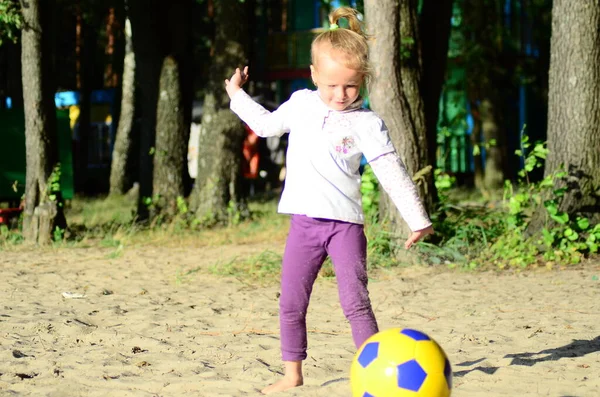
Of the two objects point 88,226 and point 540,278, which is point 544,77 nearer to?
point 88,226

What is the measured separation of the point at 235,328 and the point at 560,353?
2195 millimetres

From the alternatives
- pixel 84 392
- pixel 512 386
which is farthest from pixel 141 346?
pixel 512 386

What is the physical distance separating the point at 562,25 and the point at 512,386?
5.72 meters

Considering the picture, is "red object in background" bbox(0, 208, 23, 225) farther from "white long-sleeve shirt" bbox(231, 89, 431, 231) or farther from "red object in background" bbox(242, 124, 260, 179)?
"red object in background" bbox(242, 124, 260, 179)

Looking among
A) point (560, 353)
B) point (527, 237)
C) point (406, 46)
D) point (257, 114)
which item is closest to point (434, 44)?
point (406, 46)

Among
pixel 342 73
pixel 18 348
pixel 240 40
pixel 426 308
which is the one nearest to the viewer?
pixel 342 73

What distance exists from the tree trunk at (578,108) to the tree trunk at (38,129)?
5679 mm

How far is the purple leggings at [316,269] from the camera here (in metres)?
4.57

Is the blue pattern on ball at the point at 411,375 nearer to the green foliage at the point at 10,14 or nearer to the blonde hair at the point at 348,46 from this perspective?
the blonde hair at the point at 348,46

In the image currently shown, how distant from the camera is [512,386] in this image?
487 centimetres

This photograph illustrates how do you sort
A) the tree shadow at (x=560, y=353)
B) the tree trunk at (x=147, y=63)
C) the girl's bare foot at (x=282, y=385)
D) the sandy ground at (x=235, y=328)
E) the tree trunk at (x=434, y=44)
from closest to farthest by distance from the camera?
the girl's bare foot at (x=282, y=385), the sandy ground at (x=235, y=328), the tree shadow at (x=560, y=353), the tree trunk at (x=434, y=44), the tree trunk at (x=147, y=63)

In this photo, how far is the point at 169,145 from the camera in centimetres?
1385

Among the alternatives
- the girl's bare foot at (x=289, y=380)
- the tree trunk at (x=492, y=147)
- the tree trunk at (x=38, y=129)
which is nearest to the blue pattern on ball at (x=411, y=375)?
the girl's bare foot at (x=289, y=380)

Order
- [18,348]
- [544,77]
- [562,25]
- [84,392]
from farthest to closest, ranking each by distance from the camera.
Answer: [544,77]
[562,25]
[18,348]
[84,392]
